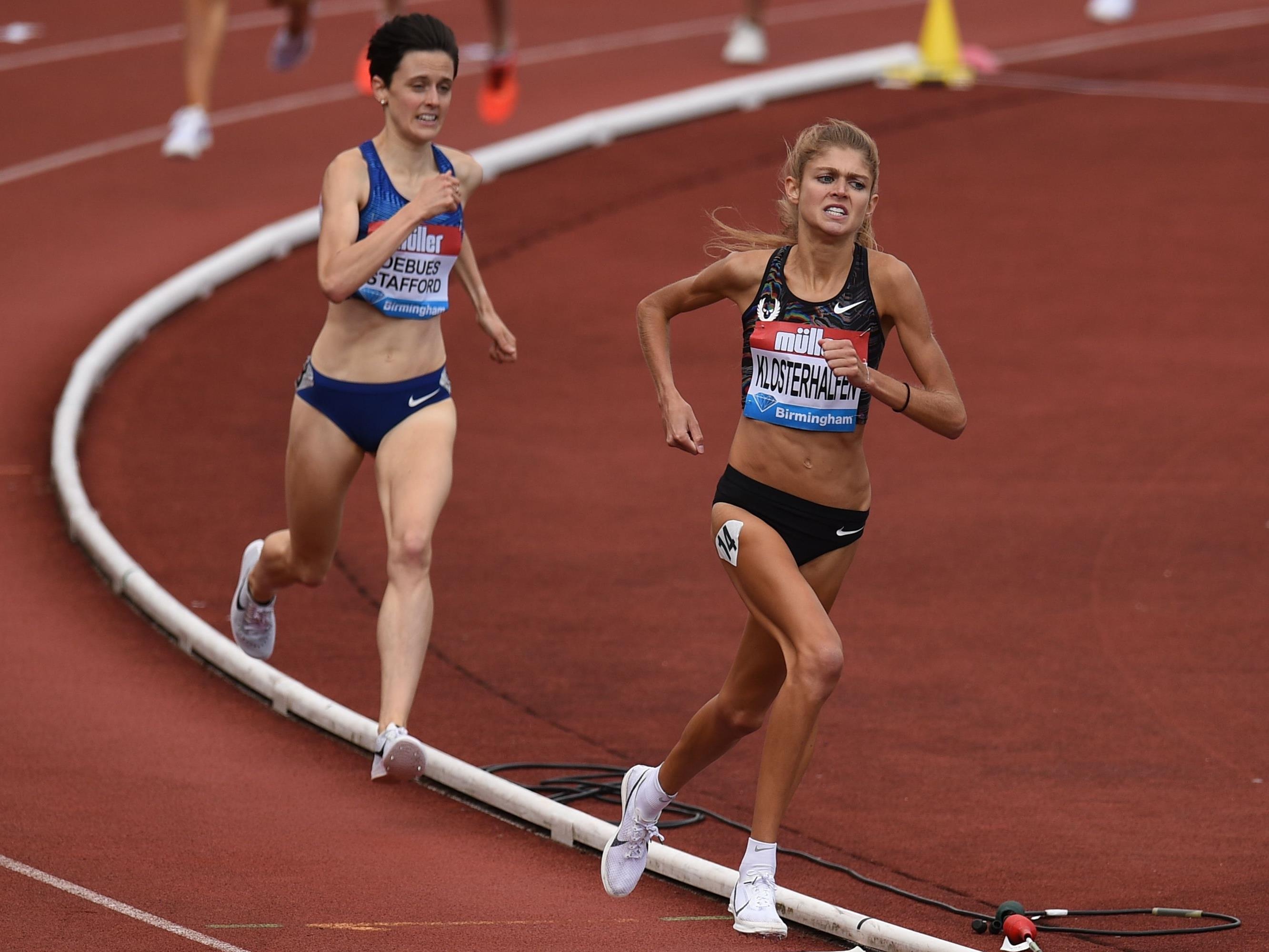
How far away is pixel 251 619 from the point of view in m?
8.41

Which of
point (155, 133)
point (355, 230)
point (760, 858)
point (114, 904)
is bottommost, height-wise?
point (114, 904)

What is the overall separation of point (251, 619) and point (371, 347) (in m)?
1.57

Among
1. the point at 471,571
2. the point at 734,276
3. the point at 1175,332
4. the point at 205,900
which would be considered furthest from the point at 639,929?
the point at 1175,332

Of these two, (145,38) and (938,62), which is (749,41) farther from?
(145,38)

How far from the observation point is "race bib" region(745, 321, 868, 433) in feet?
20.1

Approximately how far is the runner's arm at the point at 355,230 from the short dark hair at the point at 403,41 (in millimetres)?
319

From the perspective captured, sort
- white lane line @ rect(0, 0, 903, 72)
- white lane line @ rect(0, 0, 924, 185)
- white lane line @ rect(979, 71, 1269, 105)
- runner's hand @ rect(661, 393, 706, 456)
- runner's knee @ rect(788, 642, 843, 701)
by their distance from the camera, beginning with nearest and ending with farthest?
1. runner's knee @ rect(788, 642, 843, 701)
2. runner's hand @ rect(661, 393, 706, 456)
3. white lane line @ rect(0, 0, 924, 185)
4. white lane line @ rect(0, 0, 903, 72)
5. white lane line @ rect(979, 71, 1269, 105)

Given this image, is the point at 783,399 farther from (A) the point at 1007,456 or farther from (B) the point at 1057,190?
(B) the point at 1057,190

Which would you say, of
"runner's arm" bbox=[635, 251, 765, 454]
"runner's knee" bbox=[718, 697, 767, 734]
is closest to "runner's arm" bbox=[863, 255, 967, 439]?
"runner's arm" bbox=[635, 251, 765, 454]

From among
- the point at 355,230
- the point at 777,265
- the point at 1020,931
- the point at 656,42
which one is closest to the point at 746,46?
the point at 656,42

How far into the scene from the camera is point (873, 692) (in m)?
8.67

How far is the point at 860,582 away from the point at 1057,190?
7159 mm

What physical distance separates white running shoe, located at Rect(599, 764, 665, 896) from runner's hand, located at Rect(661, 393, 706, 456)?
1.12 metres

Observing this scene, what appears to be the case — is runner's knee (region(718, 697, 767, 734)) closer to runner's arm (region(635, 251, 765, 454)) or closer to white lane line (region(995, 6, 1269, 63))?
runner's arm (region(635, 251, 765, 454))
